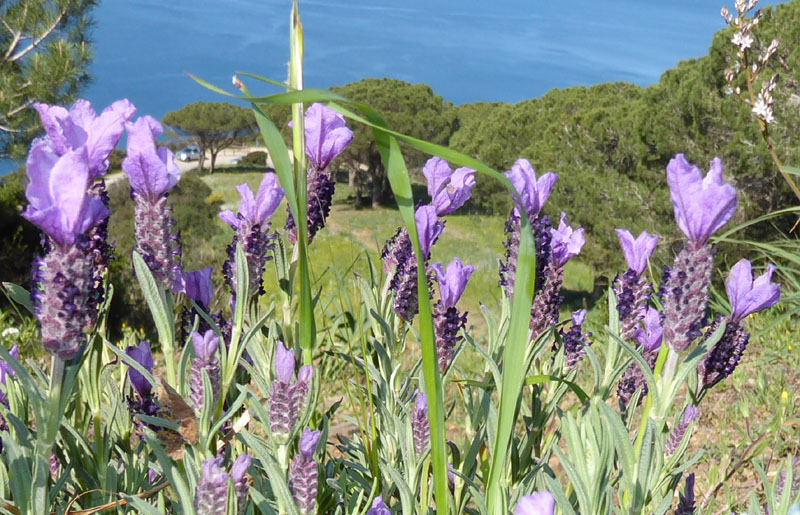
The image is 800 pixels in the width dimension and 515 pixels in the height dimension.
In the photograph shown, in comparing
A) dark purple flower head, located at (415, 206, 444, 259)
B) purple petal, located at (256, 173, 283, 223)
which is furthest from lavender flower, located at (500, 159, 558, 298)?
purple petal, located at (256, 173, 283, 223)

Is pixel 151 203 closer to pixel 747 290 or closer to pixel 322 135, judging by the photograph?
pixel 322 135

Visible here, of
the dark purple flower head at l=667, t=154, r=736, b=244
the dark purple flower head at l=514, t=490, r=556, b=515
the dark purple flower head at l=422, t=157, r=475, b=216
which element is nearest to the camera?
the dark purple flower head at l=514, t=490, r=556, b=515

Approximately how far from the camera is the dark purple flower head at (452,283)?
1456 mm

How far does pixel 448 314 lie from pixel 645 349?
15.8 inches

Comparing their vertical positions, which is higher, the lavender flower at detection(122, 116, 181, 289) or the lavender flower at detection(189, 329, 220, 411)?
the lavender flower at detection(122, 116, 181, 289)

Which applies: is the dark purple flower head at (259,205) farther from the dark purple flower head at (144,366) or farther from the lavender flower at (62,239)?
the lavender flower at (62,239)

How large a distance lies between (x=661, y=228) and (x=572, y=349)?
954cm

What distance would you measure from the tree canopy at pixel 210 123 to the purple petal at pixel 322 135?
3468cm

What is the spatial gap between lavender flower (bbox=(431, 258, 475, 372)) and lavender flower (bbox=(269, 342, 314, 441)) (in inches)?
13.9

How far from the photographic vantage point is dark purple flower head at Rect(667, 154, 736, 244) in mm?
1041

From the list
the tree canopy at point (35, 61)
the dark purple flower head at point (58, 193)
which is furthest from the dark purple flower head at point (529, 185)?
the tree canopy at point (35, 61)

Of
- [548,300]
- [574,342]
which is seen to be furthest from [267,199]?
[574,342]

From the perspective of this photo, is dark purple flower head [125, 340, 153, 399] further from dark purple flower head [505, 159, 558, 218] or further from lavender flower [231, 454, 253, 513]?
dark purple flower head [505, 159, 558, 218]

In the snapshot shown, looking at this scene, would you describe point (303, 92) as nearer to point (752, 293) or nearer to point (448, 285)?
point (448, 285)
